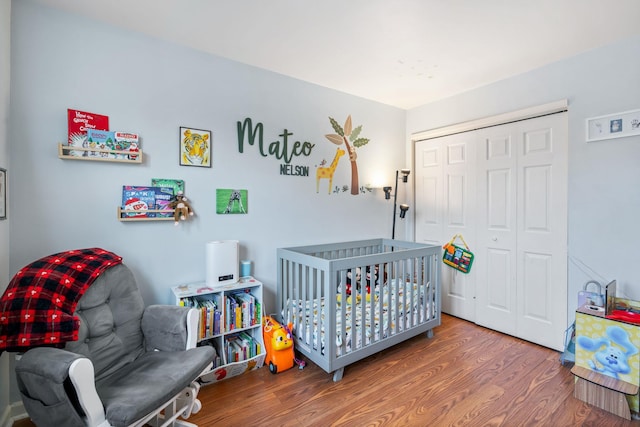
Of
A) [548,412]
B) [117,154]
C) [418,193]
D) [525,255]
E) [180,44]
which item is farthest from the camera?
[418,193]

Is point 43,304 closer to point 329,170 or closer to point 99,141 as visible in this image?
point 99,141

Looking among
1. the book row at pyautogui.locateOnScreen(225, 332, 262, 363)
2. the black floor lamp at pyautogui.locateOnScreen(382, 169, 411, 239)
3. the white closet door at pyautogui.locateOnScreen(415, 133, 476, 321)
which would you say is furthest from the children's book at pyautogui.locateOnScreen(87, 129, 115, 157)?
the white closet door at pyautogui.locateOnScreen(415, 133, 476, 321)

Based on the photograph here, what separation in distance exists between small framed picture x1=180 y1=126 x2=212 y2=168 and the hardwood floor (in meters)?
1.58

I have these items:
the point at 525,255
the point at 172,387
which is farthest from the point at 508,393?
the point at 172,387

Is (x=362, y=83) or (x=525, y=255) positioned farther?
(x=362, y=83)

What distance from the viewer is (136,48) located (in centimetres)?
202

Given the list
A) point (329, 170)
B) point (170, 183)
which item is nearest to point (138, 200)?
point (170, 183)

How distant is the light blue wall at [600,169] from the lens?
2100 mm

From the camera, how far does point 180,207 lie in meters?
2.13

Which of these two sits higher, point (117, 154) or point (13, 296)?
point (117, 154)

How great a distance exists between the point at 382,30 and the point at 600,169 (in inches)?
75.0

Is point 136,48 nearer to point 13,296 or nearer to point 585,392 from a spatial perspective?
point 13,296

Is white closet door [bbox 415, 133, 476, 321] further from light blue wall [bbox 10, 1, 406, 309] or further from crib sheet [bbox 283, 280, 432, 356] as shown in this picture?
light blue wall [bbox 10, 1, 406, 309]

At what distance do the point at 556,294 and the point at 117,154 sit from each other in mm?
3480
